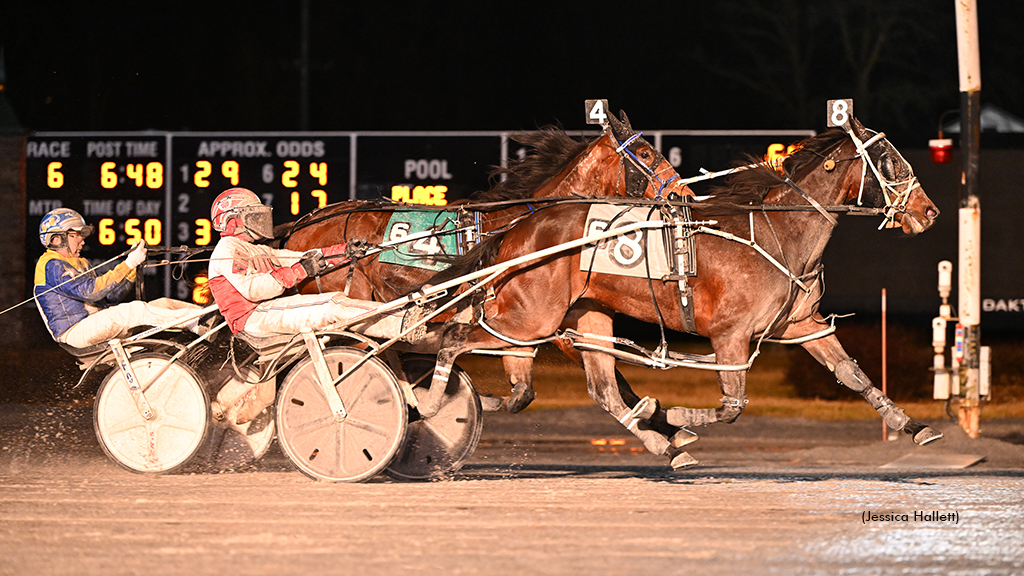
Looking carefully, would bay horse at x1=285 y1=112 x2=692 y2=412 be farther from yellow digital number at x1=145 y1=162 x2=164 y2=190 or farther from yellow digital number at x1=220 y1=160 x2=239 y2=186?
yellow digital number at x1=145 y1=162 x2=164 y2=190

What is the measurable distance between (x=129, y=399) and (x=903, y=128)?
20.4 meters

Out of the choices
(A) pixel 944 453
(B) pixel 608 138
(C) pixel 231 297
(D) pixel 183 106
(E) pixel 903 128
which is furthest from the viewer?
(D) pixel 183 106

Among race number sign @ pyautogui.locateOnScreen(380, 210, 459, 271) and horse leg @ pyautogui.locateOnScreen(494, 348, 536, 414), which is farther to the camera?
race number sign @ pyautogui.locateOnScreen(380, 210, 459, 271)

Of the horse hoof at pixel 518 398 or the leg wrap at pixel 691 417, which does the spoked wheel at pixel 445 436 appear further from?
the leg wrap at pixel 691 417

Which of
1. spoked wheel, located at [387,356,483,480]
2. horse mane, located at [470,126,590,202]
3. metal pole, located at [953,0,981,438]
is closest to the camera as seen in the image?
spoked wheel, located at [387,356,483,480]

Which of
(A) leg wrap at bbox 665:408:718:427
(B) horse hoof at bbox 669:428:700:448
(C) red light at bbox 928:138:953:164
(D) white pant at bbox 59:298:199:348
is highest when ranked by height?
(C) red light at bbox 928:138:953:164

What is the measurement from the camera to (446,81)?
27.3 m

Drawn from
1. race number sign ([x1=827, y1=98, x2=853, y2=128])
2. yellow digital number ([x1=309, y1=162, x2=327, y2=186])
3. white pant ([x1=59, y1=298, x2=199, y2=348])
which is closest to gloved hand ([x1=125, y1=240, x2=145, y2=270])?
white pant ([x1=59, y1=298, x2=199, y2=348])

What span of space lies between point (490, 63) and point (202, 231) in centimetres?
1645

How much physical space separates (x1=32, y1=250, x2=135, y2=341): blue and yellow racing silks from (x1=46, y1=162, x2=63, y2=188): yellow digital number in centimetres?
506

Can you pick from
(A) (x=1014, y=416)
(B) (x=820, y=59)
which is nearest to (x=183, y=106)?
(B) (x=820, y=59)

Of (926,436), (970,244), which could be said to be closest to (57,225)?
(926,436)

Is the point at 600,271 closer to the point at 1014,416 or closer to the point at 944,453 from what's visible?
the point at 944,453

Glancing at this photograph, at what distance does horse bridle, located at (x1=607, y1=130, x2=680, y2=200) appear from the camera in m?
7.56
